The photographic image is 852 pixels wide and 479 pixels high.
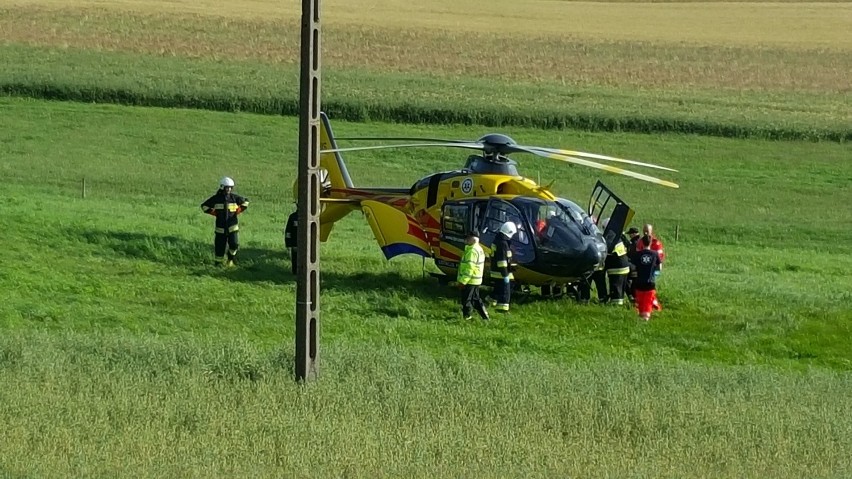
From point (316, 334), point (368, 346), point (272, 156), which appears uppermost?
point (316, 334)

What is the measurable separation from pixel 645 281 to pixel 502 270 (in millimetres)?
2205

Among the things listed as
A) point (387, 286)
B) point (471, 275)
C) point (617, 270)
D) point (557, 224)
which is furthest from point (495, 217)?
point (387, 286)

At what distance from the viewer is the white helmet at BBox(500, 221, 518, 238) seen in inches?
798

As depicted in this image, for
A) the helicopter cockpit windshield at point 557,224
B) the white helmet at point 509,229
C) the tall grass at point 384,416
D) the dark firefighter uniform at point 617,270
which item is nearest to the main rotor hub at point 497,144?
the helicopter cockpit windshield at point 557,224

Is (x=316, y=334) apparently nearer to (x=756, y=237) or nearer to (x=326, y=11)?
(x=756, y=237)

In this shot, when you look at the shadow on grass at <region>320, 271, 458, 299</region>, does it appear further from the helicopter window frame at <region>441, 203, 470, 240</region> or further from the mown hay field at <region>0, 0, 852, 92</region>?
the mown hay field at <region>0, 0, 852, 92</region>

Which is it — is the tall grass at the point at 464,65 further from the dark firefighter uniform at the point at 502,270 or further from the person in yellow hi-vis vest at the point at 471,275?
the person in yellow hi-vis vest at the point at 471,275

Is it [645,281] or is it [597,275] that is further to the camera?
[597,275]

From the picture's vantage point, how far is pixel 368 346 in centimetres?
1741

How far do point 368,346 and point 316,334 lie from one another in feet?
10.3

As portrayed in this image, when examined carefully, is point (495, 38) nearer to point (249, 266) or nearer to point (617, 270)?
point (249, 266)

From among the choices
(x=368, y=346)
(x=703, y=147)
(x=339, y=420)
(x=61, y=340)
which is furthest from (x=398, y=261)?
(x=703, y=147)

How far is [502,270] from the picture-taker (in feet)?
66.1

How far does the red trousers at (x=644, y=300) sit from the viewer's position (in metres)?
20.5
